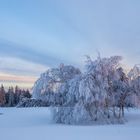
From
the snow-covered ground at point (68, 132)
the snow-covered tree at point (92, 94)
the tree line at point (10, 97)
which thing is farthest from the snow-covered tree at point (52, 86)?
the tree line at point (10, 97)

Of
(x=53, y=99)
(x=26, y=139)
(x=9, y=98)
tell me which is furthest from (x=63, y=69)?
(x=9, y=98)

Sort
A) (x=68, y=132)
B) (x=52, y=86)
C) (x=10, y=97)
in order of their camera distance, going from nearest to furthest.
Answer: (x=68, y=132)
(x=52, y=86)
(x=10, y=97)

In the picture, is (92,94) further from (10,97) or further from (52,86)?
(10,97)

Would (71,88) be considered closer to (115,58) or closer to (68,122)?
(68,122)

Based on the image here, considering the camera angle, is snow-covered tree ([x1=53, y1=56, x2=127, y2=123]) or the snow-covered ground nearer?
the snow-covered ground

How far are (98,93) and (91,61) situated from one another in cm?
220

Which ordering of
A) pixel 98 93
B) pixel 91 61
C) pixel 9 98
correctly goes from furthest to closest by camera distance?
1. pixel 9 98
2. pixel 91 61
3. pixel 98 93

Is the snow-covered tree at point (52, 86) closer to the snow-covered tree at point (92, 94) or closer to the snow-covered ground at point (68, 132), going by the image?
the snow-covered tree at point (92, 94)

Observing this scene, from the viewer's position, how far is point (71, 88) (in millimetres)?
16641

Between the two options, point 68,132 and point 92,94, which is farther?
point 92,94

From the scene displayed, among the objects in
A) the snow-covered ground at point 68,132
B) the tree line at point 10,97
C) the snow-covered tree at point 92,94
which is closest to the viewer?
the snow-covered ground at point 68,132

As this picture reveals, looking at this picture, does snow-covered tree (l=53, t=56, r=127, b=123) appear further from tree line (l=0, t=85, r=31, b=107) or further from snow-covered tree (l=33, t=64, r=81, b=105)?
tree line (l=0, t=85, r=31, b=107)

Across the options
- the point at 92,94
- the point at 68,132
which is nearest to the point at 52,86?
the point at 92,94

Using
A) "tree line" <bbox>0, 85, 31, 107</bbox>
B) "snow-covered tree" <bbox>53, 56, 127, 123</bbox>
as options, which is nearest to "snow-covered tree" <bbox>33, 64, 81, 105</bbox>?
→ "snow-covered tree" <bbox>53, 56, 127, 123</bbox>
